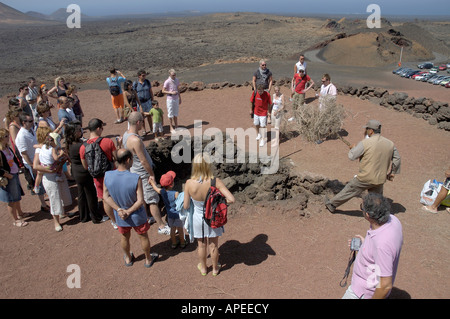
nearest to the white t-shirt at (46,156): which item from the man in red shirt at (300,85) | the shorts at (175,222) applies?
the shorts at (175,222)

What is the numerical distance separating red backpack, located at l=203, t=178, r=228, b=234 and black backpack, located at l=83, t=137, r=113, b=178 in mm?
2065

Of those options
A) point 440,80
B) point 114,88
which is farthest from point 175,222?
point 440,80

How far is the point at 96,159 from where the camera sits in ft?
16.4

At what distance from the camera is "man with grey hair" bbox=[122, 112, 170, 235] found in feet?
15.6

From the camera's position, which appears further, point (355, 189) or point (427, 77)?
point (427, 77)

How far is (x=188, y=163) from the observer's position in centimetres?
794

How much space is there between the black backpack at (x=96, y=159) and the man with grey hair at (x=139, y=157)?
0.37 meters

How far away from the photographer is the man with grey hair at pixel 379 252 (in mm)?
2805

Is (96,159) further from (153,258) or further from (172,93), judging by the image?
(172,93)

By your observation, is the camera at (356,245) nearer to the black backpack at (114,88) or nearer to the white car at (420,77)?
the black backpack at (114,88)

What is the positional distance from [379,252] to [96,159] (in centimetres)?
399

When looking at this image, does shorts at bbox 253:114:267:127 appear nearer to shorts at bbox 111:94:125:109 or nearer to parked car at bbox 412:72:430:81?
shorts at bbox 111:94:125:109

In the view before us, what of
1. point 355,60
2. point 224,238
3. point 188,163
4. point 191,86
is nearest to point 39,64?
point 191,86

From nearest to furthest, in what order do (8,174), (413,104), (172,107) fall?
(8,174)
(172,107)
(413,104)
